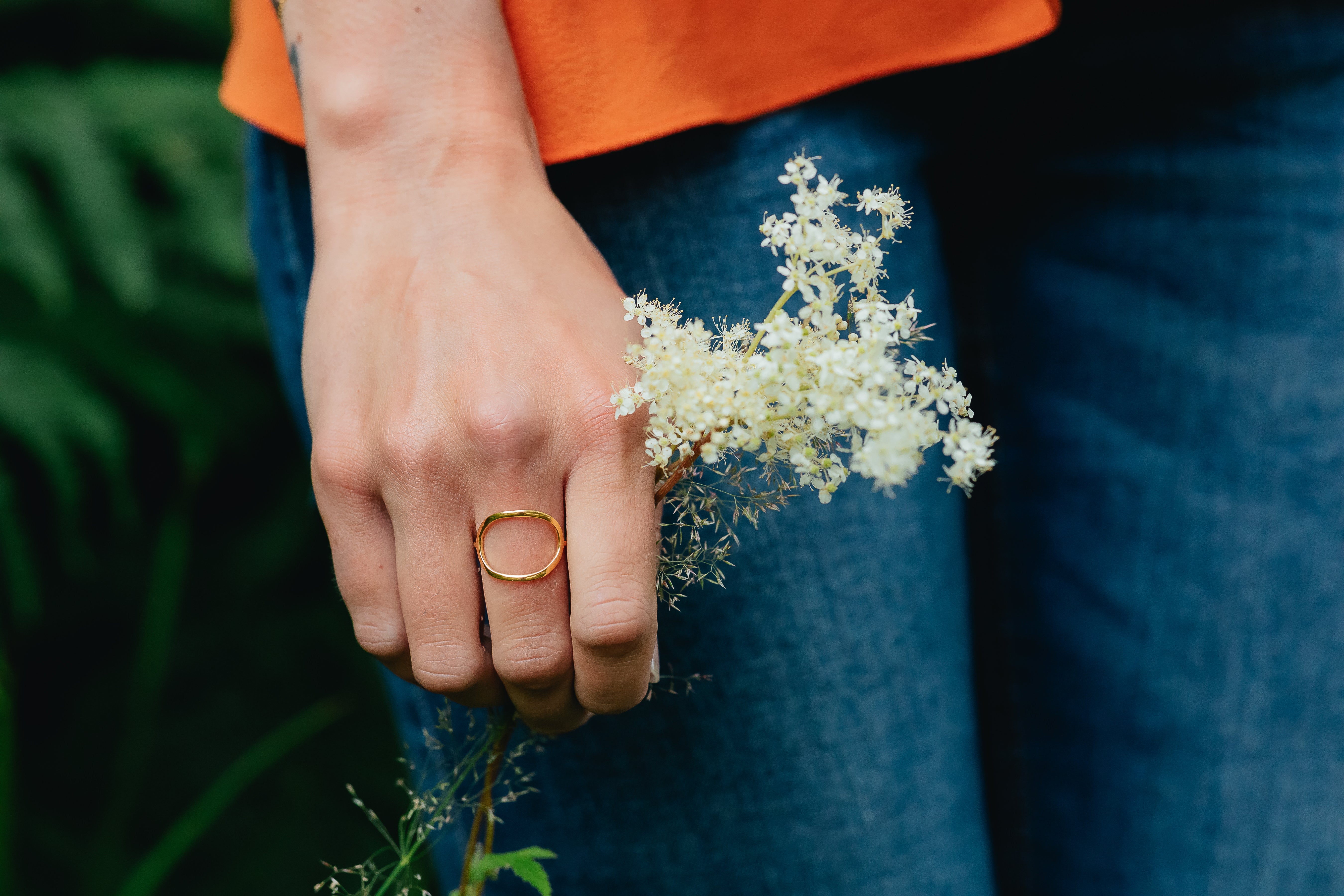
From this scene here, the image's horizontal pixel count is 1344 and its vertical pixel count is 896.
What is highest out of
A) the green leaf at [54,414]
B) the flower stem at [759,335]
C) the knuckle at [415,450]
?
the flower stem at [759,335]

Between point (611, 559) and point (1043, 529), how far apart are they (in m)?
0.79

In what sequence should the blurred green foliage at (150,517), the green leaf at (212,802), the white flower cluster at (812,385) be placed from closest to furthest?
the white flower cluster at (812,385), the green leaf at (212,802), the blurred green foliage at (150,517)

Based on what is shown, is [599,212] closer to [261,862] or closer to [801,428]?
[801,428]

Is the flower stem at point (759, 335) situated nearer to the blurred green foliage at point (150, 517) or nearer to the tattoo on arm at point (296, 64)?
the tattoo on arm at point (296, 64)

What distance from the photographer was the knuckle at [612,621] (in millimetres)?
583

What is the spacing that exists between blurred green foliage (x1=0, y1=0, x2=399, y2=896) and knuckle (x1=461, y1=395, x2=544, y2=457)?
4.55 feet

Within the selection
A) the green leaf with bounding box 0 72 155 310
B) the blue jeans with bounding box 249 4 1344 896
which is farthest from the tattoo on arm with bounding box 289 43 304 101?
the green leaf with bounding box 0 72 155 310

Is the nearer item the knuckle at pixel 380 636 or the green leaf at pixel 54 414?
the knuckle at pixel 380 636

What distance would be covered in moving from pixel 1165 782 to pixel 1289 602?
27 cm

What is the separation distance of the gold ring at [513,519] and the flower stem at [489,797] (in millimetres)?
147

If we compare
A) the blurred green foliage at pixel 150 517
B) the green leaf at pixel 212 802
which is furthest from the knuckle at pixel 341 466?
the blurred green foliage at pixel 150 517

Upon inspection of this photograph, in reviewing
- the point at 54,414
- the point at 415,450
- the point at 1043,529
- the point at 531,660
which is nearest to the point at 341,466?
the point at 415,450

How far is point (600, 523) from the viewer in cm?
→ 59

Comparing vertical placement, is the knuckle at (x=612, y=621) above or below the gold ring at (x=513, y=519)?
below
